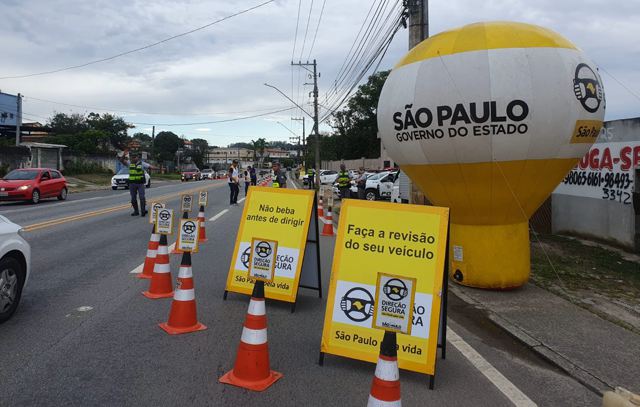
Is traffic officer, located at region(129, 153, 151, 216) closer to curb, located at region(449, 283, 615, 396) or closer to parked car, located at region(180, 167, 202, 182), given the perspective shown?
curb, located at region(449, 283, 615, 396)

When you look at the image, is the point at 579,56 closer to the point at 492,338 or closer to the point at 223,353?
the point at 492,338

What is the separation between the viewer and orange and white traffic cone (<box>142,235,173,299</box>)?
611cm

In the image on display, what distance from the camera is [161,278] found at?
6.20m

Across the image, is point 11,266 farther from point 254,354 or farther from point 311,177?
point 311,177

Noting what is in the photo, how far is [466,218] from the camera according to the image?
6.94m

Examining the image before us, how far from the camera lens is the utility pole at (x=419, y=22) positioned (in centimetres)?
1150

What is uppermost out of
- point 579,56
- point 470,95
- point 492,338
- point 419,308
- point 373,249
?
point 579,56

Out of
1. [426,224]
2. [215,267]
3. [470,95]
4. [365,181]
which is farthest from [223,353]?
[365,181]

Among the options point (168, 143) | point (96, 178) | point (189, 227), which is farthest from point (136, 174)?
point (168, 143)

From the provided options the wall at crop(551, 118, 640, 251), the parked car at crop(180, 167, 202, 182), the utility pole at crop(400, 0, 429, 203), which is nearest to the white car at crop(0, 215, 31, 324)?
the utility pole at crop(400, 0, 429, 203)

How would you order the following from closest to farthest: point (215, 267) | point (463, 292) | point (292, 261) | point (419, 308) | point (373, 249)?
point (419, 308) < point (373, 249) < point (292, 261) < point (463, 292) < point (215, 267)

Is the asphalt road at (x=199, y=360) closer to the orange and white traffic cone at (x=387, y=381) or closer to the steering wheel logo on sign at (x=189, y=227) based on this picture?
the orange and white traffic cone at (x=387, y=381)

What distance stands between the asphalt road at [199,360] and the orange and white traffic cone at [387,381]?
700mm

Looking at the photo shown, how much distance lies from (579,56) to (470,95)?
168 centimetres
